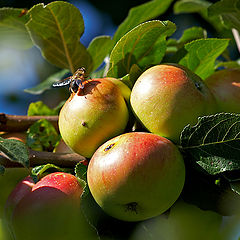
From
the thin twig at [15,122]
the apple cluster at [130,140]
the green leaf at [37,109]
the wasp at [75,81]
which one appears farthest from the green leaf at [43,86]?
the apple cluster at [130,140]

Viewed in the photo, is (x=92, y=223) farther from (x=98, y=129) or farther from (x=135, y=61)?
(x=135, y=61)

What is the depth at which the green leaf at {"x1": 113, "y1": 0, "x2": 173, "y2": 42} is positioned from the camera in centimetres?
117

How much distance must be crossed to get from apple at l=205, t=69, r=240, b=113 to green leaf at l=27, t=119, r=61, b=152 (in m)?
0.41

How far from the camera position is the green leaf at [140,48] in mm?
874

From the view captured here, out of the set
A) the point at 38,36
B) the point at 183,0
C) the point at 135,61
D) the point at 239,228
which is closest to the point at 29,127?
the point at 38,36

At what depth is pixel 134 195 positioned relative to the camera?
2.21 feet

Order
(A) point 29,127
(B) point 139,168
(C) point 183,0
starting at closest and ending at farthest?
(B) point 139,168, (A) point 29,127, (C) point 183,0

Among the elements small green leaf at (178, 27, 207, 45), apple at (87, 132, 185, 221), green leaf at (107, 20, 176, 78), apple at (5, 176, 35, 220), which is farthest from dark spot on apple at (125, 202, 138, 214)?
small green leaf at (178, 27, 207, 45)

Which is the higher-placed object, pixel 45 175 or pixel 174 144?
pixel 174 144

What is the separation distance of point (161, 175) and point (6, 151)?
271mm

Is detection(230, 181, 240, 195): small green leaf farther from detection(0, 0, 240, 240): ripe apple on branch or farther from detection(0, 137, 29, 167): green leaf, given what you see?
detection(0, 137, 29, 167): green leaf

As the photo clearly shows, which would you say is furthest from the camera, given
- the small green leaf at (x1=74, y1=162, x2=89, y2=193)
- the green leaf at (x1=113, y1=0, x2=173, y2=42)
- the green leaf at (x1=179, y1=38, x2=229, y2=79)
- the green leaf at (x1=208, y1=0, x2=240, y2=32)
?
the green leaf at (x1=113, y1=0, x2=173, y2=42)

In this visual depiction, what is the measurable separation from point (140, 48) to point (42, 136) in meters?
0.33

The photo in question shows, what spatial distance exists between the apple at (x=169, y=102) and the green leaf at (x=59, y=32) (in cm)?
36
